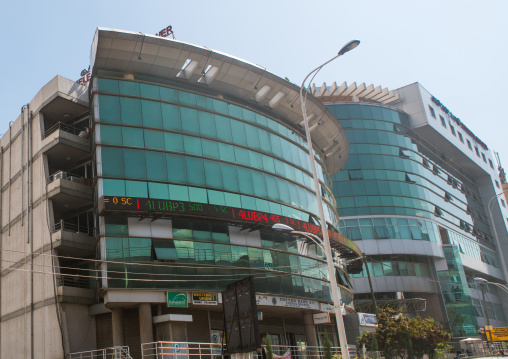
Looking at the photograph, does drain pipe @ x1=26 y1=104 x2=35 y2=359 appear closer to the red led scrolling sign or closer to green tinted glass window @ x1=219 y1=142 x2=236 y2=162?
the red led scrolling sign

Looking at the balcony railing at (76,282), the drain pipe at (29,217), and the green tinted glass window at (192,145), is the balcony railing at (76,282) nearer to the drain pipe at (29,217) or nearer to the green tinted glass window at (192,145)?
the drain pipe at (29,217)

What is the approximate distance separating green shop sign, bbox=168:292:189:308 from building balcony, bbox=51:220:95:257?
23.0 feet

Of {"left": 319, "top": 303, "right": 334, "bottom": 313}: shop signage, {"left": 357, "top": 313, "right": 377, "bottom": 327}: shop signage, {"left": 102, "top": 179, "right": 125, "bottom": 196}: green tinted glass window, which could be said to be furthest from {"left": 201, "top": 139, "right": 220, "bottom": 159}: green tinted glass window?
{"left": 357, "top": 313, "right": 377, "bottom": 327}: shop signage

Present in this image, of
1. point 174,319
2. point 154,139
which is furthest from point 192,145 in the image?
point 174,319

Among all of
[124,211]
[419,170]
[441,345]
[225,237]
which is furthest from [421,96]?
[124,211]

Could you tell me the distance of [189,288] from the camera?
30.8m

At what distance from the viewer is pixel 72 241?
32.2m

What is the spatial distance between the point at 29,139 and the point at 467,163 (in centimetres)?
7981

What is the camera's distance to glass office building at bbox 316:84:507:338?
68.2 meters

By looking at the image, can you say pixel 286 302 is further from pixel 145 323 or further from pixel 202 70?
pixel 202 70

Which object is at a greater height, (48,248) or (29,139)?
(29,139)

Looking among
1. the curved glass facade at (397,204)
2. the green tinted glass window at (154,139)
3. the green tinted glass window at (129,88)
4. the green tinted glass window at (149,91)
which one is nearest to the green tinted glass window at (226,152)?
the green tinted glass window at (154,139)

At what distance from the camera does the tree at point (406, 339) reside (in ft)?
122

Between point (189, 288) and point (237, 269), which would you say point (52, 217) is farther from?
point (237, 269)
